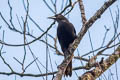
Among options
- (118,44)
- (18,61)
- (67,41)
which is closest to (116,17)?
(118,44)

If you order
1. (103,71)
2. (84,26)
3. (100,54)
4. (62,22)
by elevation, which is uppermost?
(62,22)

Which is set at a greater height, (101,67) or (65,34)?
(65,34)

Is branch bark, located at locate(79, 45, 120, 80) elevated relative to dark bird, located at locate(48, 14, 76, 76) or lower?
lower

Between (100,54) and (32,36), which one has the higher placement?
(32,36)

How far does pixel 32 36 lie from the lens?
3.56 m

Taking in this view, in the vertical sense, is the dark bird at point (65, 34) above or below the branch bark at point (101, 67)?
above

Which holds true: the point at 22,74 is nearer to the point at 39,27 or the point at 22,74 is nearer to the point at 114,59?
the point at 39,27

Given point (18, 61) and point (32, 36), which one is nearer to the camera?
point (18, 61)

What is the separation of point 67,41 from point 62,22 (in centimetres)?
63

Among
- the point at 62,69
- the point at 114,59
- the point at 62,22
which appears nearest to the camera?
the point at 62,69

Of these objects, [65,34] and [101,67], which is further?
[65,34]

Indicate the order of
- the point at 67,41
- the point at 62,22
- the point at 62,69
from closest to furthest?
the point at 62,69 → the point at 67,41 → the point at 62,22

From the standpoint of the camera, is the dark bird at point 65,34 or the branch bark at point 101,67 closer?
the branch bark at point 101,67

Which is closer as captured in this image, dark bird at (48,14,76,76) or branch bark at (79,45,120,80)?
branch bark at (79,45,120,80)
